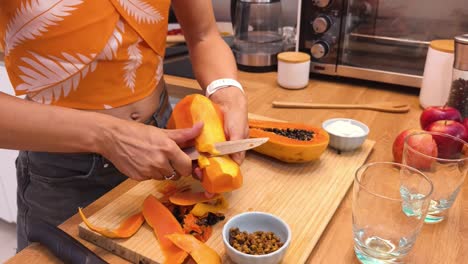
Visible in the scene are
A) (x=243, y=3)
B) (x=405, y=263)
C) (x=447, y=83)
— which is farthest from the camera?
(x=243, y=3)

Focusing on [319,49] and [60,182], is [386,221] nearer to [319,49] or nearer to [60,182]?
[60,182]

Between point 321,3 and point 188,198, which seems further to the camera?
point 321,3

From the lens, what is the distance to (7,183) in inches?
77.2

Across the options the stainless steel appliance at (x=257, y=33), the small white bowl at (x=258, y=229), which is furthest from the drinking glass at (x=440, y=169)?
the stainless steel appliance at (x=257, y=33)

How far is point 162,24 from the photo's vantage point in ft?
3.06

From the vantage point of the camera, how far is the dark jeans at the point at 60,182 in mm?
890

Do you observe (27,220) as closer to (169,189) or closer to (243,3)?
(169,189)

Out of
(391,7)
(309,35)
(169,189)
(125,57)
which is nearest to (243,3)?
(309,35)

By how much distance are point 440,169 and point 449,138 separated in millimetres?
103

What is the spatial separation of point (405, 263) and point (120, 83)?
63cm

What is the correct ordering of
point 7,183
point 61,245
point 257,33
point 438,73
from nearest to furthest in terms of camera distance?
point 61,245
point 438,73
point 257,33
point 7,183

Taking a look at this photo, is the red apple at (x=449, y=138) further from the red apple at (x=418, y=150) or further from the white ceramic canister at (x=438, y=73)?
the white ceramic canister at (x=438, y=73)

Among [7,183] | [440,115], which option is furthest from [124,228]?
[7,183]

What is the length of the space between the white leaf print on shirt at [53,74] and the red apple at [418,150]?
63 centimetres
